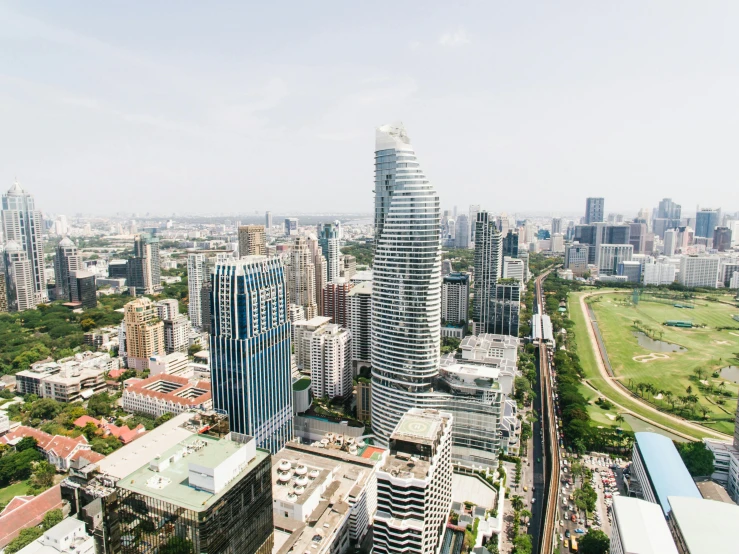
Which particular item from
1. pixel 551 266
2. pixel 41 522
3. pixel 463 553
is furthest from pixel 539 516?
pixel 551 266

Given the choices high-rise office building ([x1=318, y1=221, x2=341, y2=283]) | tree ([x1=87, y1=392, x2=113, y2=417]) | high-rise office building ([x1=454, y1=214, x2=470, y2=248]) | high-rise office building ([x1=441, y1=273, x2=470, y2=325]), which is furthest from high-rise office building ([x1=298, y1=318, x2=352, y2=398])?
high-rise office building ([x1=454, y1=214, x2=470, y2=248])

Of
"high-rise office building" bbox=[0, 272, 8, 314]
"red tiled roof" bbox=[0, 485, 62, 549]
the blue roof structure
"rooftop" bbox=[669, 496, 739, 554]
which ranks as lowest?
"red tiled roof" bbox=[0, 485, 62, 549]

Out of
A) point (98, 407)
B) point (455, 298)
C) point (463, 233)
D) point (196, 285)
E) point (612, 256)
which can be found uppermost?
point (463, 233)

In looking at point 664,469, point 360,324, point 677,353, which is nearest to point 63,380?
point 360,324

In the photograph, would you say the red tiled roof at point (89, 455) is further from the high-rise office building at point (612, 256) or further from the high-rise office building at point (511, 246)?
the high-rise office building at point (612, 256)

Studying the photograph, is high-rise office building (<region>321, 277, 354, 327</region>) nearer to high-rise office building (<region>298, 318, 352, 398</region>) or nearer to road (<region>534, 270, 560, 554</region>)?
high-rise office building (<region>298, 318, 352, 398</region>)

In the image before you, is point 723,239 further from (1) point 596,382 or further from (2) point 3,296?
(2) point 3,296

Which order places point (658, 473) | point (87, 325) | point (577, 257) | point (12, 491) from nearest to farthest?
point (658, 473), point (12, 491), point (87, 325), point (577, 257)
